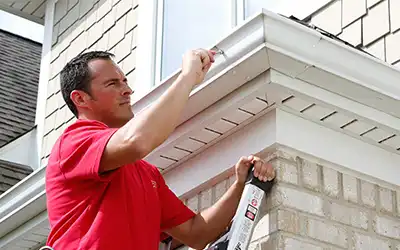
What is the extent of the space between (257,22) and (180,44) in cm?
179

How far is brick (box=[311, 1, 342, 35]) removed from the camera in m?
5.13

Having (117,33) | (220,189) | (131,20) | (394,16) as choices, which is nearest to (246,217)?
(220,189)

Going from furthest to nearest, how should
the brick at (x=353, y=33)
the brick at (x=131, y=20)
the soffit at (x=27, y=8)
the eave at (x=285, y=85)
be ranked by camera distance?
1. the soffit at (x=27, y=8)
2. the brick at (x=131, y=20)
3. the brick at (x=353, y=33)
4. the eave at (x=285, y=85)

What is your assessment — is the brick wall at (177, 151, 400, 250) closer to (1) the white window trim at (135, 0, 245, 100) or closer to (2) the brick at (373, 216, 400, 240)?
(2) the brick at (373, 216, 400, 240)

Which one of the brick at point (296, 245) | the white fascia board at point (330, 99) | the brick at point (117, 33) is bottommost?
the brick at point (296, 245)

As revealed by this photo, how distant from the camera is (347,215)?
3936 mm

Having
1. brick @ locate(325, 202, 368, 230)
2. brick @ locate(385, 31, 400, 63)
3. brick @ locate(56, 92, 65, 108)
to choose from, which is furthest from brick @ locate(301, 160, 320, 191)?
brick @ locate(56, 92, 65, 108)

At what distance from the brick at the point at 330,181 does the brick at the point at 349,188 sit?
5 centimetres

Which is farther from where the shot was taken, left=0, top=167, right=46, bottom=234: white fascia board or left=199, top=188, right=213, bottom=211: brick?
left=0, top=167, right=46, bottom=234: white fascia board

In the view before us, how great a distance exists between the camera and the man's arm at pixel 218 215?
3742mm

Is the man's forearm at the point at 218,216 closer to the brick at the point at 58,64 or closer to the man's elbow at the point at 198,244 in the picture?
the man's elbow at the point at 198,244

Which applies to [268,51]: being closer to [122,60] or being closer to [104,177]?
[104,177]

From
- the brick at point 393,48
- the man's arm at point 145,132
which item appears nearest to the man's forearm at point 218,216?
the man's arm at point 145,132

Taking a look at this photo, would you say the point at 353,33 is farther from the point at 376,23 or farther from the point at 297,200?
the point at 297,200
